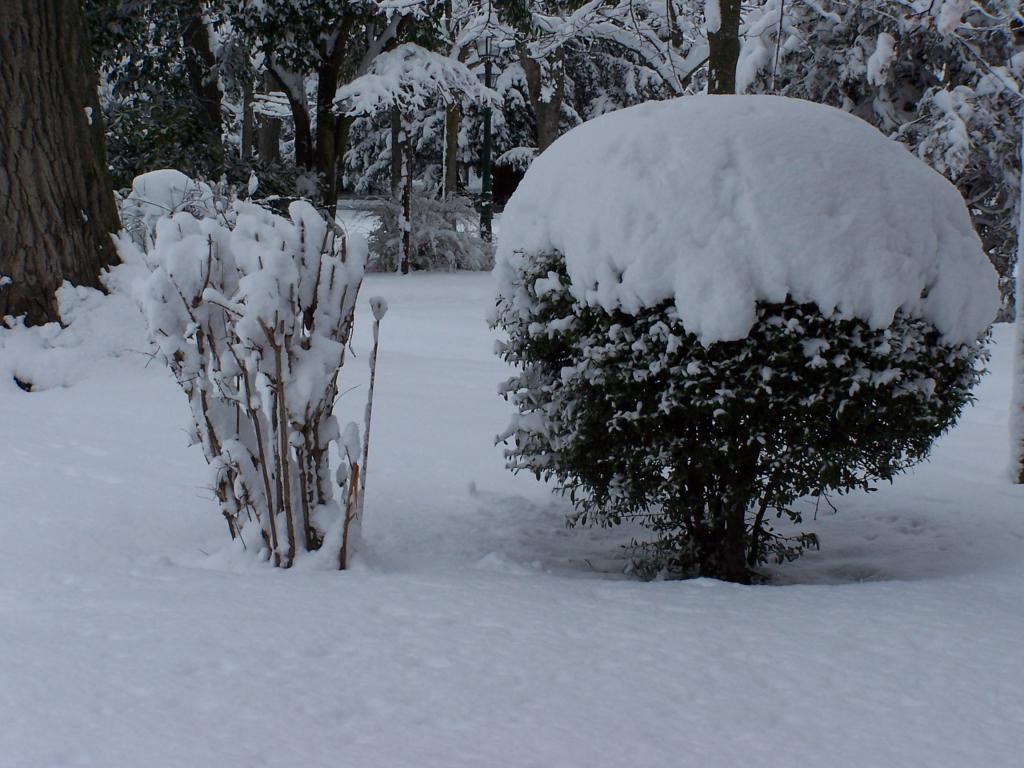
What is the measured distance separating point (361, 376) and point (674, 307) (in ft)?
12.5

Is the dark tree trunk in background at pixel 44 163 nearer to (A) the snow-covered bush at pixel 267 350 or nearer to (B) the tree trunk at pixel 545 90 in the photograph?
(A) the snow-covered bush at pixel 267 350

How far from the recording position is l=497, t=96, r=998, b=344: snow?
10.6 ft

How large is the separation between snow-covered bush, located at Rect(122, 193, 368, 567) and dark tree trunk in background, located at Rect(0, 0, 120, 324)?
3684mm

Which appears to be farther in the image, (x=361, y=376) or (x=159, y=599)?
(x=361, y=376)

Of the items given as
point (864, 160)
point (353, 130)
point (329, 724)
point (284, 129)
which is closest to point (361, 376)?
point (864, 160)

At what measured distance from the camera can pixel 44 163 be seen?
6543mm

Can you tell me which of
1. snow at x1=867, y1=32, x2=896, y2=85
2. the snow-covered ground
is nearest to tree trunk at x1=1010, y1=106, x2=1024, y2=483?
the snow-covered ground

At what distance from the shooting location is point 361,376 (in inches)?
268

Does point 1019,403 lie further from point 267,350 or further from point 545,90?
point 545,90

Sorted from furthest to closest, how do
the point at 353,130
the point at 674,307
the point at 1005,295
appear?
1. the point at 353,130
2. the point at 1005,295
3. the point at 674,307

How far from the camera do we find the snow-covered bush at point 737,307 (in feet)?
10.6

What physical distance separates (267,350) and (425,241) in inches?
540

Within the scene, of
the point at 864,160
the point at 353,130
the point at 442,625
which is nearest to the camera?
the point at 442,625

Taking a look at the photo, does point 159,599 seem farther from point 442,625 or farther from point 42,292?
point 42,292
